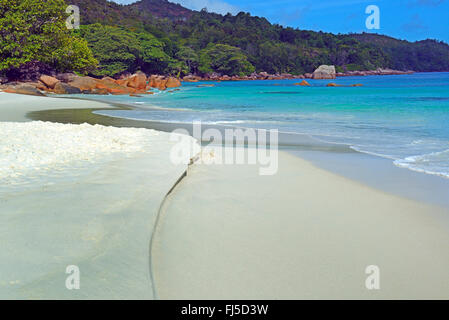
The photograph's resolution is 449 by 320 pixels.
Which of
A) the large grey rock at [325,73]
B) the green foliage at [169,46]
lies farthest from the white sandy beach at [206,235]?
the large grey rock at [325,73]

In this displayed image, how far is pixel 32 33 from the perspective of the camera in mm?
31391

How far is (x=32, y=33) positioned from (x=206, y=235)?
34.3 metres

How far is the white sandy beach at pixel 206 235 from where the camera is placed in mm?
2268

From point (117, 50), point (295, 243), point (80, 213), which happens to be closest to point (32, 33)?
point (117, 50)

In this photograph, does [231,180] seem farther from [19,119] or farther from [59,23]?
[59,23]

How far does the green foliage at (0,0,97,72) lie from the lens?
95.1ft

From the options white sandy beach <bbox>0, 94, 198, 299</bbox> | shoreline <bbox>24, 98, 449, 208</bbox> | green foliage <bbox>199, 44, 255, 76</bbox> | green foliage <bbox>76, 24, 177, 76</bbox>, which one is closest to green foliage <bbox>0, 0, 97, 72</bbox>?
green foliage <bbox>76, 24, 177, 76</bbox>

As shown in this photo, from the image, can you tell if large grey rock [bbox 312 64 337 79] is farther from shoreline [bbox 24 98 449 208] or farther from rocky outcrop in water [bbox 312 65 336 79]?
shoreline [bbox 24 98 449 208]

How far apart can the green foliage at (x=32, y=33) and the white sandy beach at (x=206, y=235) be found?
2884cm

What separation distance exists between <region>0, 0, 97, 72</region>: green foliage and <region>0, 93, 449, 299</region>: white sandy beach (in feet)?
94.6

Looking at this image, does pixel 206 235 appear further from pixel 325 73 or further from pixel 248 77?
pixel 325 73
